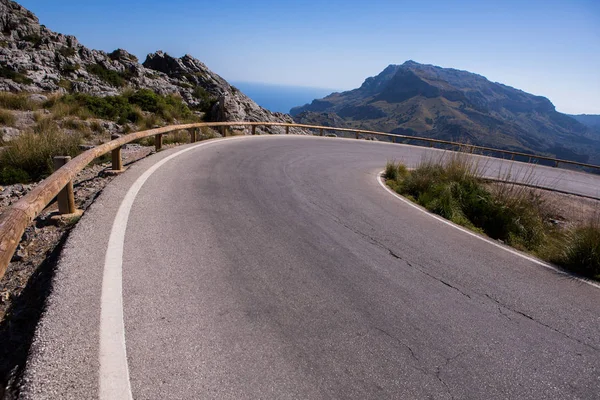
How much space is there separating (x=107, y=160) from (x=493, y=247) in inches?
374

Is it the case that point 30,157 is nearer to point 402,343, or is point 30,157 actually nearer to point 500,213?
point 402,343

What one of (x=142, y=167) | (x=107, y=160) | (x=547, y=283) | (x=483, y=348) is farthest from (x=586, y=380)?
(x=107, y=160)

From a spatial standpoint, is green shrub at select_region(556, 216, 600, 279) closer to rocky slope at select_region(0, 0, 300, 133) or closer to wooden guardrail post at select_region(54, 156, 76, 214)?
wooden guardrail post at select_region(54, 156, 76, 214)

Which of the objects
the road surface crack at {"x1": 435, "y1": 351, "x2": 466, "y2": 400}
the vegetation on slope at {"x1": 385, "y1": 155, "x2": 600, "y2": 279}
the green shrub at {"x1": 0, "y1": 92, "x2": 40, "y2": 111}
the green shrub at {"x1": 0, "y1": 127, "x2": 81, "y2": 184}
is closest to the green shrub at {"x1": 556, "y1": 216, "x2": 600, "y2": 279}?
the vegetation on slope at {"x1": 385, "y1": 155, "x2": 600, "y2": 279}

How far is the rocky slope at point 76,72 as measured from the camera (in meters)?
22.3

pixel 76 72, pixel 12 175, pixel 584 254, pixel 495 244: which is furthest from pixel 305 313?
pixel 76 72

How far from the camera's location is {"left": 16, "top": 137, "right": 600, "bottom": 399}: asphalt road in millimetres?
2520

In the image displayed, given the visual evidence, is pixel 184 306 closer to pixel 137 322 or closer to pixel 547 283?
pixel 137 322

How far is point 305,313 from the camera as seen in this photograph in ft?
11.2

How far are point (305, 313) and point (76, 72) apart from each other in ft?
97.8

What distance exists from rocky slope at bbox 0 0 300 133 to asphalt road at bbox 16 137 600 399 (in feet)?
63.8

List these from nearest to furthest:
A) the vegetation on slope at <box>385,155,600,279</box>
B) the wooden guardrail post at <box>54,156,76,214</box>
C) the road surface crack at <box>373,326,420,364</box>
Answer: the road surface crack at <box>373,326,420,364</box>, the wooden guardrail post at <box>54,156,76,214</box>, the vegetation on slope at <box>385,155,600,279</box>

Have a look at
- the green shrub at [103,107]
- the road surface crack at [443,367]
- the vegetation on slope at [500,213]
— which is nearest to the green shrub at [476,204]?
the vegetation on slope at [500,213]

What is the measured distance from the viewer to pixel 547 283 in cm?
498
